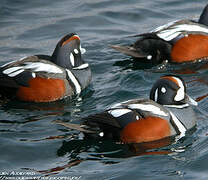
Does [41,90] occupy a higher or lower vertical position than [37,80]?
lower

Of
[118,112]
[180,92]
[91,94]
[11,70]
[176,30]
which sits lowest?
[91,94]

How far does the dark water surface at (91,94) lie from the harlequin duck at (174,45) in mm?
288

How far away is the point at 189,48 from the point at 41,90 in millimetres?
3429

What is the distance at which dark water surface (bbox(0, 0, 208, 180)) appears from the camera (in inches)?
327

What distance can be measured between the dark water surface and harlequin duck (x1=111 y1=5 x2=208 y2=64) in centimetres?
29

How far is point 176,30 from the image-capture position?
40.3ft

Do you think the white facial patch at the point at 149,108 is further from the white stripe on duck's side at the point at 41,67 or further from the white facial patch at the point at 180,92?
the white stripe on duck's side at the point at 41,67

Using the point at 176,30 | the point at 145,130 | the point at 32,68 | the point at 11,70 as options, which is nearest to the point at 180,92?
the point at 145,130

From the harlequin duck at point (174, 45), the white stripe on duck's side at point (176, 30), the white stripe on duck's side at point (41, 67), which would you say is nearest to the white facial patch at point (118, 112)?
the white stripe on duck's side at point (41, 67)

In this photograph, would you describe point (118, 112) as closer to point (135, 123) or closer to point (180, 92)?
point (135, 123)

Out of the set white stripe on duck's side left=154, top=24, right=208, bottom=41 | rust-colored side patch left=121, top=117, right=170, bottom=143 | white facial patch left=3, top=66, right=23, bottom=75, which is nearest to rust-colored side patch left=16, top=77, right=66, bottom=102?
white facial patch left=3, top=66, right=23, bottom=75

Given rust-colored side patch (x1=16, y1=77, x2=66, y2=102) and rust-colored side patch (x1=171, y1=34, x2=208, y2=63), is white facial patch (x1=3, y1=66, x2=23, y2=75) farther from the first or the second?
rust-colored side patch (x1=171, y1=34, x2=208, y2=63)

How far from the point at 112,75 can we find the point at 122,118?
333 cm

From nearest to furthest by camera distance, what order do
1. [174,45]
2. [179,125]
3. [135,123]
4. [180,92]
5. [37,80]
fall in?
[135,123], [179,125], [180,92], [37,80], [174,45]
